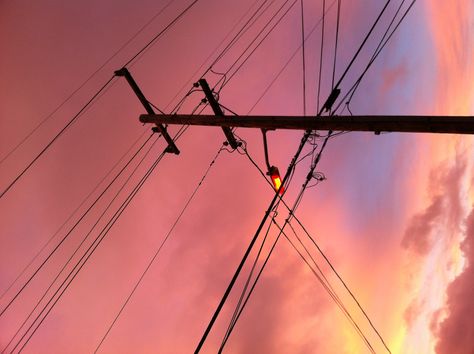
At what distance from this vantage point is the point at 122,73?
7.93 metres

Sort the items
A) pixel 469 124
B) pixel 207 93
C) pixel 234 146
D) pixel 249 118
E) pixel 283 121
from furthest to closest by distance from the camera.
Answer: pixel 234 146 < pixel 207 93 < pixel 249 118 < pixel 283 121 < pixel 469 124

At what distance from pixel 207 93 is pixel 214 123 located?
93 cm

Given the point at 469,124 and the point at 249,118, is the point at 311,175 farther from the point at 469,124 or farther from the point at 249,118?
the point at 469,124

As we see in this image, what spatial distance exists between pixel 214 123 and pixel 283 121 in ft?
5.26

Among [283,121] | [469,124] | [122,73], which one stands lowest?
[469,124]

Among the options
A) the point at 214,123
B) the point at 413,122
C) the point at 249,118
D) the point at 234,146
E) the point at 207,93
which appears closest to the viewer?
the point at 413,122

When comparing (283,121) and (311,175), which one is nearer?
(283,121)

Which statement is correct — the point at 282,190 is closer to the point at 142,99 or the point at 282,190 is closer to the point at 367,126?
the point at 367,126

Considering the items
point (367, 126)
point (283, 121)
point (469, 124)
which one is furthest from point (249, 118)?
point (469, 124)

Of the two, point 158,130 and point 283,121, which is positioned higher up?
point 158,130

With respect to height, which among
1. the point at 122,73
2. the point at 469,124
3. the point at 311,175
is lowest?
the point at 469,124

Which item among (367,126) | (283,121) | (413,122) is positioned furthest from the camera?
(283,121)

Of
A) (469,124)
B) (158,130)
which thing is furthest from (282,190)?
(158,130)

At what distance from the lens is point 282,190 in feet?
20.0
